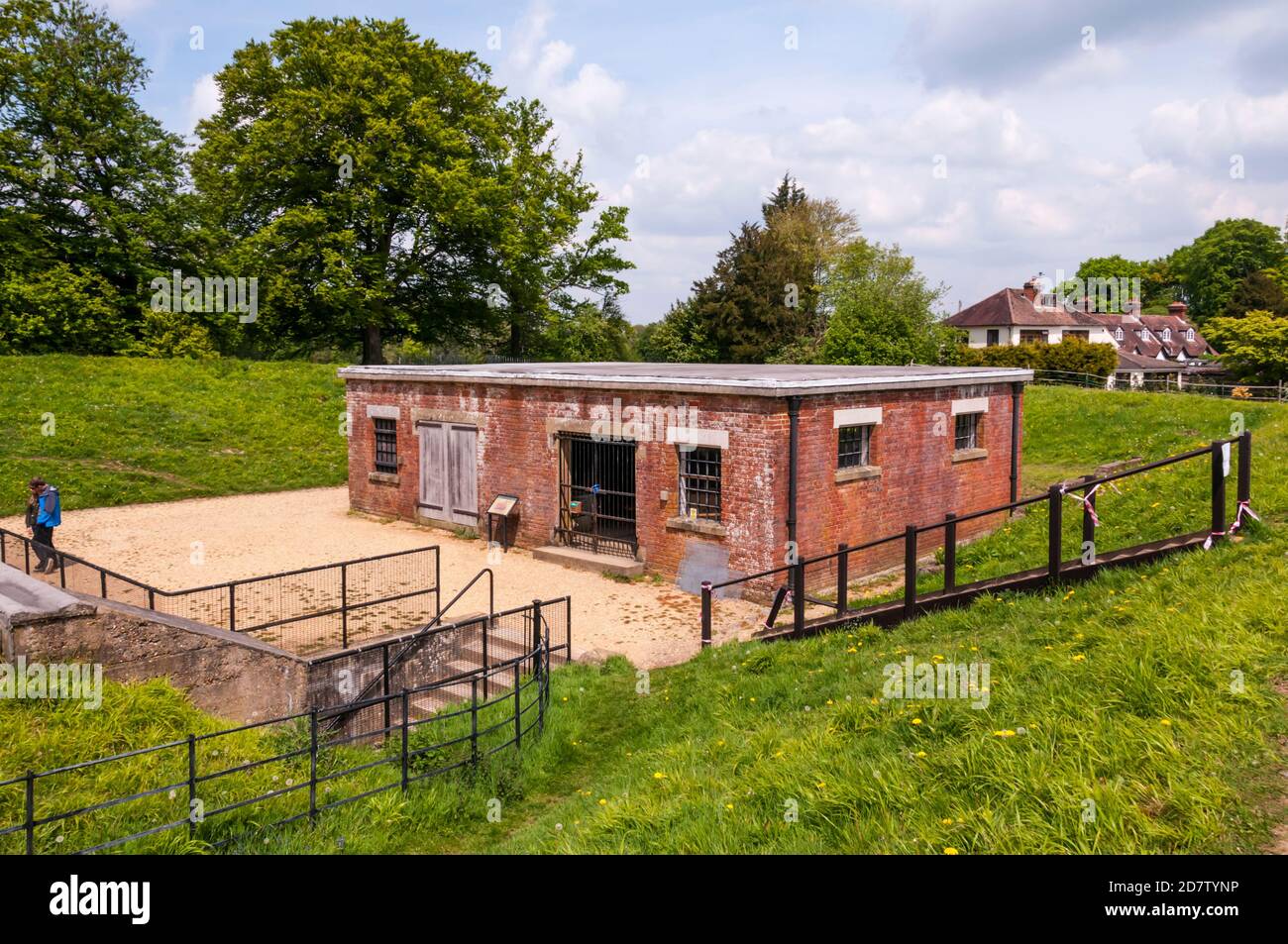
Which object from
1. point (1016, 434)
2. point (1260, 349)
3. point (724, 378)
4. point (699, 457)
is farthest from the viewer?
point (1260, 349)

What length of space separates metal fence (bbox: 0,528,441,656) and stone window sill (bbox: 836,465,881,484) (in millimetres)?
6832

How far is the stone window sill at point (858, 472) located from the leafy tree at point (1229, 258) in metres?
73.2

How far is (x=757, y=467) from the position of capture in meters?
15.3

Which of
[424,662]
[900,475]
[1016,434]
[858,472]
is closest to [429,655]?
[424,662]

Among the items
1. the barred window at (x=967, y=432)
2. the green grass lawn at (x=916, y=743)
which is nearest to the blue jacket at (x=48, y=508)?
the green grass lawn at (x=916, y=743)

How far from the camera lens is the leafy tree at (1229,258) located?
7919cm

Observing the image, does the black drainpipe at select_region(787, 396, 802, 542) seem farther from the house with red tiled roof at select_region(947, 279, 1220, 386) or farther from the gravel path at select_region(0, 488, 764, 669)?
the house with red tiled roof at select_region(947, 279, 1220, 386)

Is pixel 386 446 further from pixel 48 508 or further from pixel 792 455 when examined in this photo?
pixel 792 455

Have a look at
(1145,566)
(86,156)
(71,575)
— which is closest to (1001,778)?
(1145,566)

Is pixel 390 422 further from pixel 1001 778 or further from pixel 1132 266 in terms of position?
pixel 1132 266

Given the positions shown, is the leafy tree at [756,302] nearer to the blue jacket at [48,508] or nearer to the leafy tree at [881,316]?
the leafy tree at [881,316]

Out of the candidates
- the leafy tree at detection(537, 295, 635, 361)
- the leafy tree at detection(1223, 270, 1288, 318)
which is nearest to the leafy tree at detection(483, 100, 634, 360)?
the leafy tree at detection(537, 295, 635, 361)

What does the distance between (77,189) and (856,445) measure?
36.5 metres

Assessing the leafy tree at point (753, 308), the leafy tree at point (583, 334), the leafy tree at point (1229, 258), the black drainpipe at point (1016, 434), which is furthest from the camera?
the leafy tree at point (1229, 258)
